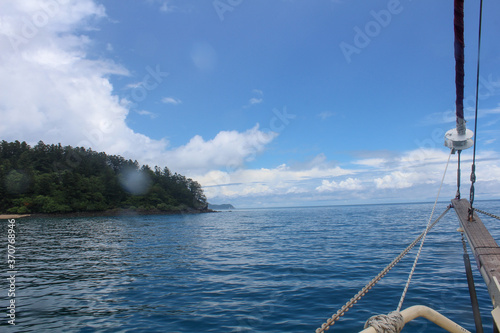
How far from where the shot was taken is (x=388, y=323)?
3385 mm

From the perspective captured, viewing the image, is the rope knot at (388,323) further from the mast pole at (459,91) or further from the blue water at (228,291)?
the blue water at (228,291)

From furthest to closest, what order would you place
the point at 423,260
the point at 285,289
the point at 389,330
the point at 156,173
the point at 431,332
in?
the point at 156,173 < the point at 423,260 < the point at 285,289 < the point at 431,332 < the point at 389,330

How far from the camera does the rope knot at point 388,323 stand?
130 inches

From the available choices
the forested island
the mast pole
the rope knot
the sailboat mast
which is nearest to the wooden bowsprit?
the mast pole

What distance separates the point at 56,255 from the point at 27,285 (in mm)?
10786

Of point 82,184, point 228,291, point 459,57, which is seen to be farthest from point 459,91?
point 82,184

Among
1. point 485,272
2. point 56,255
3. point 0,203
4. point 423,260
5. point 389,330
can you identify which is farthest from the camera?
point 0,203

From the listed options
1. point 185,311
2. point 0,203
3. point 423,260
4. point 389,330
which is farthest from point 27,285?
point 0,203

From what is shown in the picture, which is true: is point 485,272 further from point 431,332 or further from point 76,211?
point 76,211

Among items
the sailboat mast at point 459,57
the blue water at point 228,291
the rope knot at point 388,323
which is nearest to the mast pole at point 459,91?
the sailboat mast at point 459,57

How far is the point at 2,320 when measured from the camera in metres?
9.52

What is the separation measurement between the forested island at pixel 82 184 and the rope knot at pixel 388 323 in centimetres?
13726

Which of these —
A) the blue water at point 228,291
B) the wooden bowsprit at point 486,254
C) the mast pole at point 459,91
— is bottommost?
the blue water at point 228,291

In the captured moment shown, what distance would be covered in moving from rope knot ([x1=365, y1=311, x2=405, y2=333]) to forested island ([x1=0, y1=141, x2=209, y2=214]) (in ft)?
450
